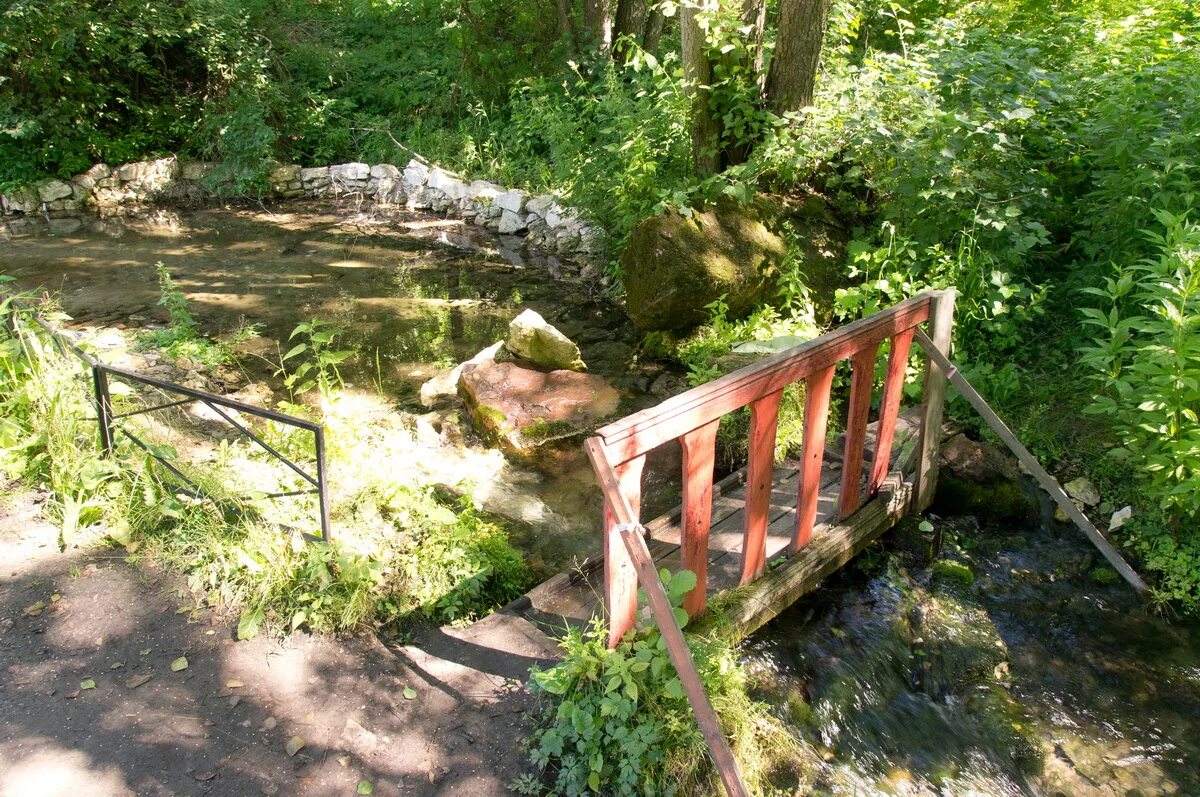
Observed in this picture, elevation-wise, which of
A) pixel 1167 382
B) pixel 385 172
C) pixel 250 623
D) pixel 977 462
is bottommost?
pixel 250 623

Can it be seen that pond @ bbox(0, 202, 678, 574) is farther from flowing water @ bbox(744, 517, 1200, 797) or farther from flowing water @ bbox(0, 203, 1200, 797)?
Result: flowing water @ bbox(744, 517, 1200, 797)

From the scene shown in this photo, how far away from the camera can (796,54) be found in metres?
7.08

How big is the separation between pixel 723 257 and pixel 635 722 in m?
4.70

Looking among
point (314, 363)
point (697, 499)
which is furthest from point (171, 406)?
point (314, 363)

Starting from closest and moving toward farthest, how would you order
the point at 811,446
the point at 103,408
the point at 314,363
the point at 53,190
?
the point at 811,446 → the point at 103,408 → the point at 314,363 → the point at 53,190

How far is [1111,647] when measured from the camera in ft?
13.6

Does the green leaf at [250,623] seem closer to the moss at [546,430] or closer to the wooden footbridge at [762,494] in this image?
the wooden footbridge at [762,494]

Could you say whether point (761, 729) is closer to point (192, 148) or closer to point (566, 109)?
point (566, 109)

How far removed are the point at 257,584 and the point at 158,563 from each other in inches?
25.0

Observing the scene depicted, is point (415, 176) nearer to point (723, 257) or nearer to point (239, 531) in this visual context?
point (723, 257)

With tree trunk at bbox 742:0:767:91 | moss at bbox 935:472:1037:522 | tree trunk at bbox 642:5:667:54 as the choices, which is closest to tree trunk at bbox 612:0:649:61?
tree trunk at bbox 642:5:667:54

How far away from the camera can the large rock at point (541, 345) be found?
709 cm

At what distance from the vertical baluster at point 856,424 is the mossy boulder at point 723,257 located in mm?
2695

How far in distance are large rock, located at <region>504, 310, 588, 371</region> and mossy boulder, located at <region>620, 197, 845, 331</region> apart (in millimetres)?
709
